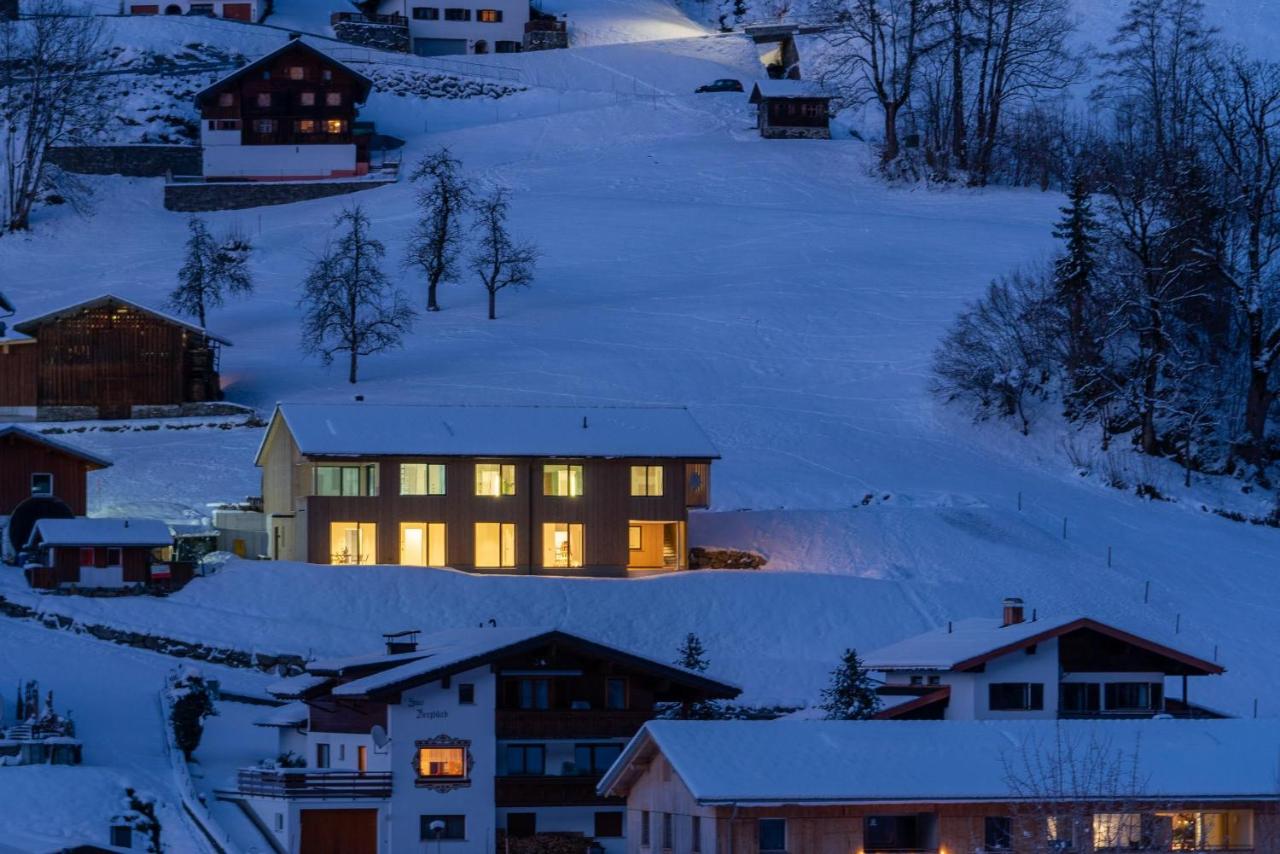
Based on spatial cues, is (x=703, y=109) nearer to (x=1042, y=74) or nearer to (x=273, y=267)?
(x=1042, y=74)

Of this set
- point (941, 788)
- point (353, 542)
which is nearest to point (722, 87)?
point (353, 542)

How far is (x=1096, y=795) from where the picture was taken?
37812 millimetres

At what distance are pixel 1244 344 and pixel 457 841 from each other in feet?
137

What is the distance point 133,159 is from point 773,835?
72.8 m

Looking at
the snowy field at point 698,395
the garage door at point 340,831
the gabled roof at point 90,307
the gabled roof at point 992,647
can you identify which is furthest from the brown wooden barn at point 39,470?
the gabled roof at point 992,647

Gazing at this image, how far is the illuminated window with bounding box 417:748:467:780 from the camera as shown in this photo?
153 feet

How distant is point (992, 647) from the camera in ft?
154

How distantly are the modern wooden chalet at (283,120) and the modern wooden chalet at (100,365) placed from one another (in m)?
27.4

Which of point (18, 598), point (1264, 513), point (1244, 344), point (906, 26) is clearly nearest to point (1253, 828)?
point (18, 598)

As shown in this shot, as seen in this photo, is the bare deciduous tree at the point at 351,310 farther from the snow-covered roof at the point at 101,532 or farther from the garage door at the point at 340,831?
the garage door at the point at 340,831

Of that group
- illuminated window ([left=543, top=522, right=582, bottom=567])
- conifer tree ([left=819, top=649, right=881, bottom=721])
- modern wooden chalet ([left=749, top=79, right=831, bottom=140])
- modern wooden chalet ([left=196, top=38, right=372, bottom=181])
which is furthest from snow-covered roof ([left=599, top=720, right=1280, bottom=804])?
modern wooden chalet ([left=749, top=79, right=831, bottom=140])

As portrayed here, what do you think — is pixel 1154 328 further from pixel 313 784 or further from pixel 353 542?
pixel 313 784

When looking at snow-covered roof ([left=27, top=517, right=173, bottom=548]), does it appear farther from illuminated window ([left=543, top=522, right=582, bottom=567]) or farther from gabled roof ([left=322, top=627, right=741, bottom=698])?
gabled roof ([left=322, top=627, right=741, bottom=698])

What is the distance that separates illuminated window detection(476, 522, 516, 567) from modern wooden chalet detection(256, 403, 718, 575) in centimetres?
3
